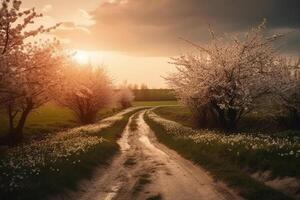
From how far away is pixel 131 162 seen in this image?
99.9ft

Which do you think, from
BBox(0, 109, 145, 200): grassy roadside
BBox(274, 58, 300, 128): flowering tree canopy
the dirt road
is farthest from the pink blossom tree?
BBox(0, 109, 145, 200): grassy roadside

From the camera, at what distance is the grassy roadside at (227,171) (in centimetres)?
1806

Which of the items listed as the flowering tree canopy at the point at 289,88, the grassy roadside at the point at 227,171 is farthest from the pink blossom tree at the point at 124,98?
the grassy roadside at the point at 227,171

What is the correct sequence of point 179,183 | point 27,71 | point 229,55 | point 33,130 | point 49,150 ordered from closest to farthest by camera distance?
1. point 179,183
2. point 27,71
3. point 49,150
4. point 229,55
5. point 33,130

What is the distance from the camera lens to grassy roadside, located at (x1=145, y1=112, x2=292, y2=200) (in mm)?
18062

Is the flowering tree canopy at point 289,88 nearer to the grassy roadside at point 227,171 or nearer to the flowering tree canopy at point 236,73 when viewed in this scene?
the flowering tree canopy at point 236,73

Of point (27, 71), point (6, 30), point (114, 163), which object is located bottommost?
point (114, 163)

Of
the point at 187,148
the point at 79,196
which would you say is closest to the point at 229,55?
the point at 187,148

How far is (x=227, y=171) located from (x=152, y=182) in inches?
159

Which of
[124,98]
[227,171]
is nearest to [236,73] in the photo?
[227,171]

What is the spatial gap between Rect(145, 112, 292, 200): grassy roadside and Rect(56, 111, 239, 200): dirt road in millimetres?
520

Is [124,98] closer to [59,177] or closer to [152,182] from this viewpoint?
[152,182]

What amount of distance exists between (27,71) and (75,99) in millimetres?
48320

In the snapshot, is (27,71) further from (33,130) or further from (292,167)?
(33,130)
